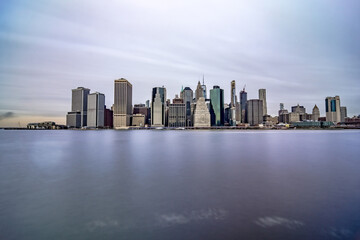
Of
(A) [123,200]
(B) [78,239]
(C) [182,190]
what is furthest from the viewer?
(C) [182,190]

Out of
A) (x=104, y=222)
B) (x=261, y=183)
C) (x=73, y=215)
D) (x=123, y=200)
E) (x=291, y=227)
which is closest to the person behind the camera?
(x=291, y=227)

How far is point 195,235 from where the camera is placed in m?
10.3

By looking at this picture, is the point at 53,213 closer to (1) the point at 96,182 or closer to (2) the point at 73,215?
(2) the point at 73,215

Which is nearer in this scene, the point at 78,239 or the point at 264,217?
the point at 78,239

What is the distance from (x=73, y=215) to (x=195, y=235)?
829 centimetres

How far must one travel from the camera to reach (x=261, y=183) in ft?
66.7

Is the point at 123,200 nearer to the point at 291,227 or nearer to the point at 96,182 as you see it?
the point at 96,182

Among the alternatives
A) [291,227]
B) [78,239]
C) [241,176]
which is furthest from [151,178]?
[291,227]

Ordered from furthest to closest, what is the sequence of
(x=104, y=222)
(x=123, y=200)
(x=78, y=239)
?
1. (x=123, y=200)
2. (x=104, y=222)
3. (x=78, y=239)

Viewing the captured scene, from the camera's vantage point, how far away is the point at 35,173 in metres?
26.2

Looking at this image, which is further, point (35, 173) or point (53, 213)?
point (35, 173)

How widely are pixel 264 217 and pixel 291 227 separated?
5.20 ft

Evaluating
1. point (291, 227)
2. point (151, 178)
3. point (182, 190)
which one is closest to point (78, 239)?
point (182, 190)

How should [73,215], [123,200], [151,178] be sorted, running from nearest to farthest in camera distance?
[73,215]
[123,200]
[151,178]
